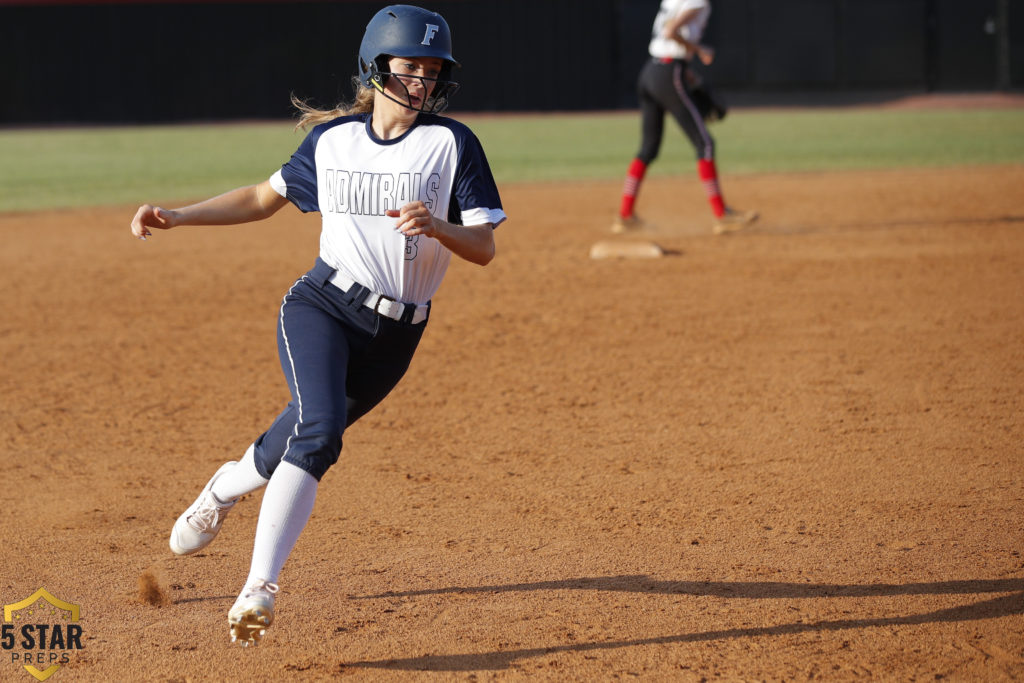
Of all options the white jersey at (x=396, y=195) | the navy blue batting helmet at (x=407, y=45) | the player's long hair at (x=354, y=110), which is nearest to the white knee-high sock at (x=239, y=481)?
the white jersey at (x=396, y=195)

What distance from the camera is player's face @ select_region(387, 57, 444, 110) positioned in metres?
3.34

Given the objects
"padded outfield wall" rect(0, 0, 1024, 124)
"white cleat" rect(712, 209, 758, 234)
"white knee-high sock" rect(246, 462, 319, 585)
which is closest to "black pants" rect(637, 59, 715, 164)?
"white cleat" rect(712, 209, 758, 234)

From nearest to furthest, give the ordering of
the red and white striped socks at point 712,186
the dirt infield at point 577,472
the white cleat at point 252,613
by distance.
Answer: the white cleat at point 252,613 → the dirt infield at point 577,472 → the red and white striped socks at point 712,186

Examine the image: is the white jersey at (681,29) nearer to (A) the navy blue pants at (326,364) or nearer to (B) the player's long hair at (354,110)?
(B) the player's long hair at (354,110)

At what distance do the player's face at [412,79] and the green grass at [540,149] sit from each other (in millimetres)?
10372

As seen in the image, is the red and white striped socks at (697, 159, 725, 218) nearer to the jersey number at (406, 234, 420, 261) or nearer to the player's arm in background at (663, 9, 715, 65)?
the player's arm in background at (663, 9, 715, 65)

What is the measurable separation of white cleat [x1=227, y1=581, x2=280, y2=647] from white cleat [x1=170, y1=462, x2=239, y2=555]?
586mm

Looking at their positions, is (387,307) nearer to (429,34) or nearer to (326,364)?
(326,364)

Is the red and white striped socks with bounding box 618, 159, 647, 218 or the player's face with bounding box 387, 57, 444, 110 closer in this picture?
the player's face with bounding box 387, 57, 444, 110

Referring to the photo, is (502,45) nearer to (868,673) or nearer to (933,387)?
(933,387)

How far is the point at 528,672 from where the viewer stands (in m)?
3.07

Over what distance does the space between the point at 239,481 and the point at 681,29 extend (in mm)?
7429

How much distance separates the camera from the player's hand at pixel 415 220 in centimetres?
296

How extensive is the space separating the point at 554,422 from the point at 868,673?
267 centimetres
